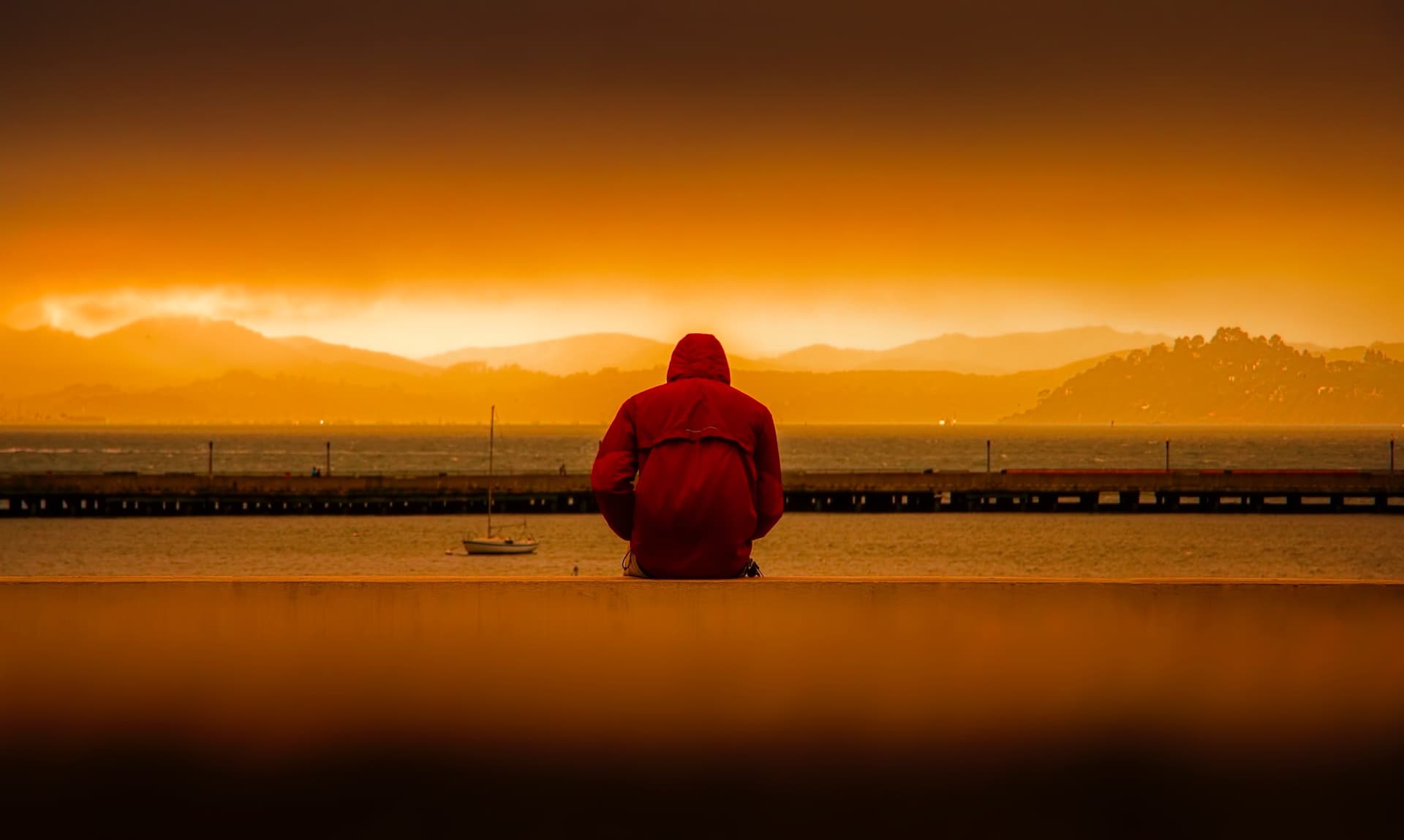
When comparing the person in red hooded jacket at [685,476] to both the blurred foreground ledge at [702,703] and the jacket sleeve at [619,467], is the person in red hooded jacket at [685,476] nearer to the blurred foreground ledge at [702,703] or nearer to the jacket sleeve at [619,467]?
the jacket sleeve at [619,467]

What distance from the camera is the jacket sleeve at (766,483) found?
5.58 meters

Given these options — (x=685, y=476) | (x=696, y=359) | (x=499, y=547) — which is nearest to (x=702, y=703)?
(x=685, y=476)

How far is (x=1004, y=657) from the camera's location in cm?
518

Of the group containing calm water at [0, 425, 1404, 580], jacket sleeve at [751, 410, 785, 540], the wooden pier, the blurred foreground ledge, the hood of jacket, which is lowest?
calm water at [0, 425, 1404, 580]

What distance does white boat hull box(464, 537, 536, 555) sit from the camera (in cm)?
5494

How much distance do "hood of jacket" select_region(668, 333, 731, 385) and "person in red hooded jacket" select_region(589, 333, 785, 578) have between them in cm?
6

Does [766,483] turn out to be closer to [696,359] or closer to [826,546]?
[696,359]

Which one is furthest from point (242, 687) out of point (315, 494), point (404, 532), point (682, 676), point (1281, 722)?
point (315, 494)

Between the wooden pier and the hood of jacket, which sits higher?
the hood of jacket

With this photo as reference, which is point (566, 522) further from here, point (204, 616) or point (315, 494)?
point (204, 616)

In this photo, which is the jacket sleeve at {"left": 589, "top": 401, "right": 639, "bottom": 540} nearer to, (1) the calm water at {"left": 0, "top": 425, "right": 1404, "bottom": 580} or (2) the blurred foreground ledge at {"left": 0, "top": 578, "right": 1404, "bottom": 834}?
(2) the blurred foreground ledge at {"left": 0, "top": 578, "right": 1404, "bottom": 834}

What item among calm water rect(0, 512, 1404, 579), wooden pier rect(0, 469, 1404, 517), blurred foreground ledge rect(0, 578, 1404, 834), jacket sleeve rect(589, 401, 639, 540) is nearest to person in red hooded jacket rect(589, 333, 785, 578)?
jacket sleeve rect(589, 401, 639, 540)

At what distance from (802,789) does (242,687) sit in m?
2.03

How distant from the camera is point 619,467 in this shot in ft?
17.9
